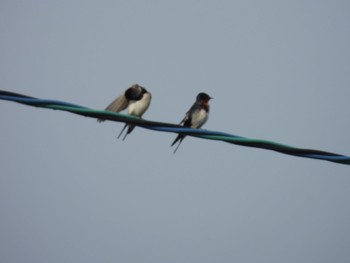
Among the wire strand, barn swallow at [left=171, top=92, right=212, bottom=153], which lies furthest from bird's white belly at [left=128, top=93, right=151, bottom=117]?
the wire strand

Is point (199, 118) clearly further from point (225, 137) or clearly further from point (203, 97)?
point (225, 137)

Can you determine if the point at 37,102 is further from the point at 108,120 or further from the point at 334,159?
the point at 334,159

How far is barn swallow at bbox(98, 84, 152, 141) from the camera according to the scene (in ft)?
26.1

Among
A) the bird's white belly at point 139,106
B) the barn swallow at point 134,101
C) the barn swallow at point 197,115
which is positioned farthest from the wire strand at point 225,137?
the barn swallow at point 197,115

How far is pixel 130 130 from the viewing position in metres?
8.12

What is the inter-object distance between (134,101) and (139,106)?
0.10 meters

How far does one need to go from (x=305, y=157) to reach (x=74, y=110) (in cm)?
152

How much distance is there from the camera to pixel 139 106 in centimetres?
837

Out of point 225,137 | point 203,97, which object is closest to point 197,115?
point 203,97

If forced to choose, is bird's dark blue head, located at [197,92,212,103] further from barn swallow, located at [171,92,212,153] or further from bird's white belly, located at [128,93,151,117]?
bird's white belly, located at [128,93,151,117]

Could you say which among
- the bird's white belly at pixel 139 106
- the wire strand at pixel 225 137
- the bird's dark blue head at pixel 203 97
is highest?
the bird's dark blue head at pixel 203 97

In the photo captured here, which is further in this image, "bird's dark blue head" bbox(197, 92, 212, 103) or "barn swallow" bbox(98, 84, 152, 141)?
"bird's dark blue head" bbox(197, 92, 212, 103)

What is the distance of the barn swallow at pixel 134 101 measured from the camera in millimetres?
7941

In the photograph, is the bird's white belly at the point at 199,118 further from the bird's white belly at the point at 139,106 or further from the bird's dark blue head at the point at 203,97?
the bird's white belly at the point at 139,106
